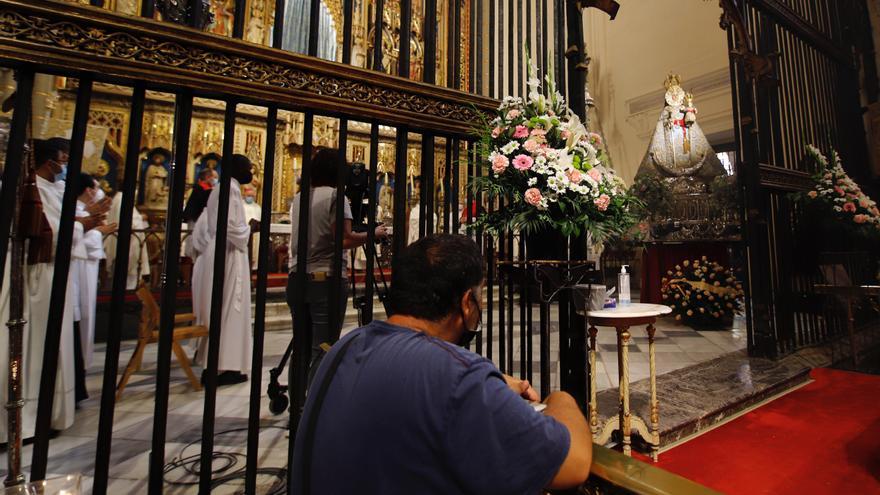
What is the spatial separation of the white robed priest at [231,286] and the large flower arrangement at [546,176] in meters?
2.06

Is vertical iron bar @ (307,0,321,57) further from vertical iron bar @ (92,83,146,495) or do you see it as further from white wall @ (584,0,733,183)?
white wall @ (584,0,733,183)

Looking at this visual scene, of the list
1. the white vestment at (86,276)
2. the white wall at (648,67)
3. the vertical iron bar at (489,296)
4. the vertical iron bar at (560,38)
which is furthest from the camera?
the white wall at (648,67)

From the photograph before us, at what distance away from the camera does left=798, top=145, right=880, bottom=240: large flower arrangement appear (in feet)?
13.9

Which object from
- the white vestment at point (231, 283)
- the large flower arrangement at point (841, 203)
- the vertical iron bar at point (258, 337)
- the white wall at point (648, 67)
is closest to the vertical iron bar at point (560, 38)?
the vertical iron bar at point (258, 337)

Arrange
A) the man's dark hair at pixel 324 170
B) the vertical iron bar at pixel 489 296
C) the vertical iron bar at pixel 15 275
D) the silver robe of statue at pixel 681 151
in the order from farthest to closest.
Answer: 1. the silver robe of statue at pixel 681 151
2. the man's dark hair at pixel 324 170
3. the vertical iron bar at pixel 489 296
4. the vertical iron bar at pixel 15 275

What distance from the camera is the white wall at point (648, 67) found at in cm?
764

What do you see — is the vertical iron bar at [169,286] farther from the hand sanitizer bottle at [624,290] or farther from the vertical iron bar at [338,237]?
the hand sanitizer bottle at [624,290]

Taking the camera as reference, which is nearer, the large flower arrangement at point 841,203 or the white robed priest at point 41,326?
the white robed priest at point 41,326

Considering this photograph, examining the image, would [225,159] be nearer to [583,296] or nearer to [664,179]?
[583,296]

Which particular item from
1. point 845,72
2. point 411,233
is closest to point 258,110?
point 411,233

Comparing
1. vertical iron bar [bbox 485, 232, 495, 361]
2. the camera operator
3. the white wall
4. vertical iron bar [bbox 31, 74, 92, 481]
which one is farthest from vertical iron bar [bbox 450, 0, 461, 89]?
the white wall

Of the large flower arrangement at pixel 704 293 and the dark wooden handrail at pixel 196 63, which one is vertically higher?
the dark wooden handrail at pixel 196 63

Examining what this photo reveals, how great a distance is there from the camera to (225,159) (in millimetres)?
1444

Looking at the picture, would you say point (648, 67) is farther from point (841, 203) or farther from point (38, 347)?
point (38, 347)
